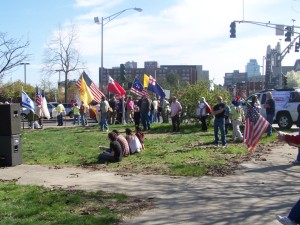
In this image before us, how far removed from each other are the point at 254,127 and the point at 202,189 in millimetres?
2401

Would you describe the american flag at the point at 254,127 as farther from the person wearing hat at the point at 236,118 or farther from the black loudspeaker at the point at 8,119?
the black loudspeaker at the point at 8,119

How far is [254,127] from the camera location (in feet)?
35.1

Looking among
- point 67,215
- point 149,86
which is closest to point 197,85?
point 149,86

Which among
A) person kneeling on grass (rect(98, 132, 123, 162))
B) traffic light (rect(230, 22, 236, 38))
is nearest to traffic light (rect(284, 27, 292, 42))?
traffic light (rect(230, 22, 236, 38))

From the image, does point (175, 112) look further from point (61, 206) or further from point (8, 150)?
point (61, 206)

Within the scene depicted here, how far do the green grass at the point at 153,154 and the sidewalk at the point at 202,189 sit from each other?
79 cm

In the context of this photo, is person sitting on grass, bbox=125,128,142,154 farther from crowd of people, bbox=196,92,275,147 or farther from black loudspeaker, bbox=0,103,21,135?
black loudspeaker, bbox=0,103,21,135

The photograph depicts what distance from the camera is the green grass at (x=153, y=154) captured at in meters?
11.6

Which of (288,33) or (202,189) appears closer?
(202,189)

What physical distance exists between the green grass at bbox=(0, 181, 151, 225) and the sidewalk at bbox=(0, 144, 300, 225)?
44 centimetres

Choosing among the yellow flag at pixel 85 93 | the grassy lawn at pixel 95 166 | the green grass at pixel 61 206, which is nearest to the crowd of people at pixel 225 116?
the grassy lawn at pixel 95 166

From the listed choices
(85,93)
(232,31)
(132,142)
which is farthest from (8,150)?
(232,31)

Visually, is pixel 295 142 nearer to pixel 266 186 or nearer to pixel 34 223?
pixel 266 186

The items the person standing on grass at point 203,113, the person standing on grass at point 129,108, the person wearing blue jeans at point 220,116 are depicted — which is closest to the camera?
the person wearing blue jeans at point 220,116
